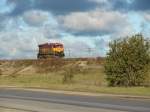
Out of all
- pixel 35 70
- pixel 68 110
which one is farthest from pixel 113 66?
pixel 35 70

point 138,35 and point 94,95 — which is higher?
point 138,35

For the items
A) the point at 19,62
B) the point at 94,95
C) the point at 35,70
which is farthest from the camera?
the point at 19,62

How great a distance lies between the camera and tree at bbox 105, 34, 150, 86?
45.1m

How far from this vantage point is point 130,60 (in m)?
45.2

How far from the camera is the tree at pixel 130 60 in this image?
4509 centimetres

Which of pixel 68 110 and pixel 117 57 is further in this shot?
pixel 117 57

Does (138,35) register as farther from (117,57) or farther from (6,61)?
(6,61)

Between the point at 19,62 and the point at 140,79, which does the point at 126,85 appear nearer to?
the point at 140,79

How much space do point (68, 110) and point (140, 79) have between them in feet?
70.6

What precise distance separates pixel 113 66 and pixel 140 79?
2.61 m

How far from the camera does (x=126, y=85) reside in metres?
45.7

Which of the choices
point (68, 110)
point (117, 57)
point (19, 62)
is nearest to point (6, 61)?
point (19, 62)

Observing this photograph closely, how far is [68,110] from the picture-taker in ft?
81.1

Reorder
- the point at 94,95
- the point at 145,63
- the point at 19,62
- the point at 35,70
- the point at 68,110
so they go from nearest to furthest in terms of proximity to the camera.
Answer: the point at 68,110 < the point at 94,95 < the point at 145,63 < the point at 35,70 < the point at 19,62
